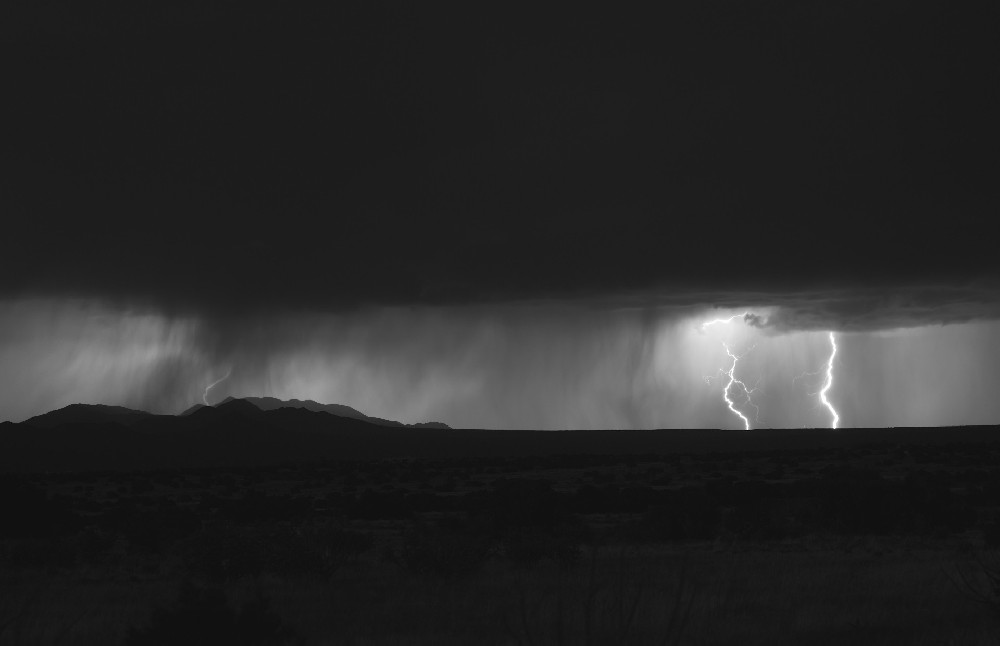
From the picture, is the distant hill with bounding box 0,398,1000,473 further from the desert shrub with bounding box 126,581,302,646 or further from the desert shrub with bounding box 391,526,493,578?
the desert shrub with bounding box 126,581,302,646

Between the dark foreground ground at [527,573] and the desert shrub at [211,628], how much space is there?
0.02 metres

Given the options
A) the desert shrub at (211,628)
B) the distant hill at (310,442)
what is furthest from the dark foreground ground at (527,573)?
the distant hill at (310,442)

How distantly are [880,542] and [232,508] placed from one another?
85.5ft

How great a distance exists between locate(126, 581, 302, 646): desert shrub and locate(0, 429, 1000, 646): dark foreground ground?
0.02 m

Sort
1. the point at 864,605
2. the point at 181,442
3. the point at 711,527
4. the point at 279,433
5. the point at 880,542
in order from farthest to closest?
the point at 279,433, the point at 181,442, the point at 711,527, the point at 880,542, the point at 864,605

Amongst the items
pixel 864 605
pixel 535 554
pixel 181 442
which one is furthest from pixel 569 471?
pixel 181 442

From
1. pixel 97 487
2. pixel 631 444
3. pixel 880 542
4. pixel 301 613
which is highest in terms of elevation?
pixel 631 444

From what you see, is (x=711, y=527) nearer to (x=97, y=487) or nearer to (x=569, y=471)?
(x=569, y=471)

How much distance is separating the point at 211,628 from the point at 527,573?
8334 millimetres

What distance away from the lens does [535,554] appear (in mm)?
20609

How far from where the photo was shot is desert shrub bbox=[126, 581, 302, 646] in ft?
39.5

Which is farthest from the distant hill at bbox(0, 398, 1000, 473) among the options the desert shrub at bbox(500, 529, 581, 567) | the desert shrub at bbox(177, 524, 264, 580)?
the desert shrub at bbox(177, 524, 264, 580)

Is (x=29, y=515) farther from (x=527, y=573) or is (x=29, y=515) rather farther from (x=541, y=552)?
(x=527, y=573)

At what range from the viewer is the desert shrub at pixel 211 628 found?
12.1m
